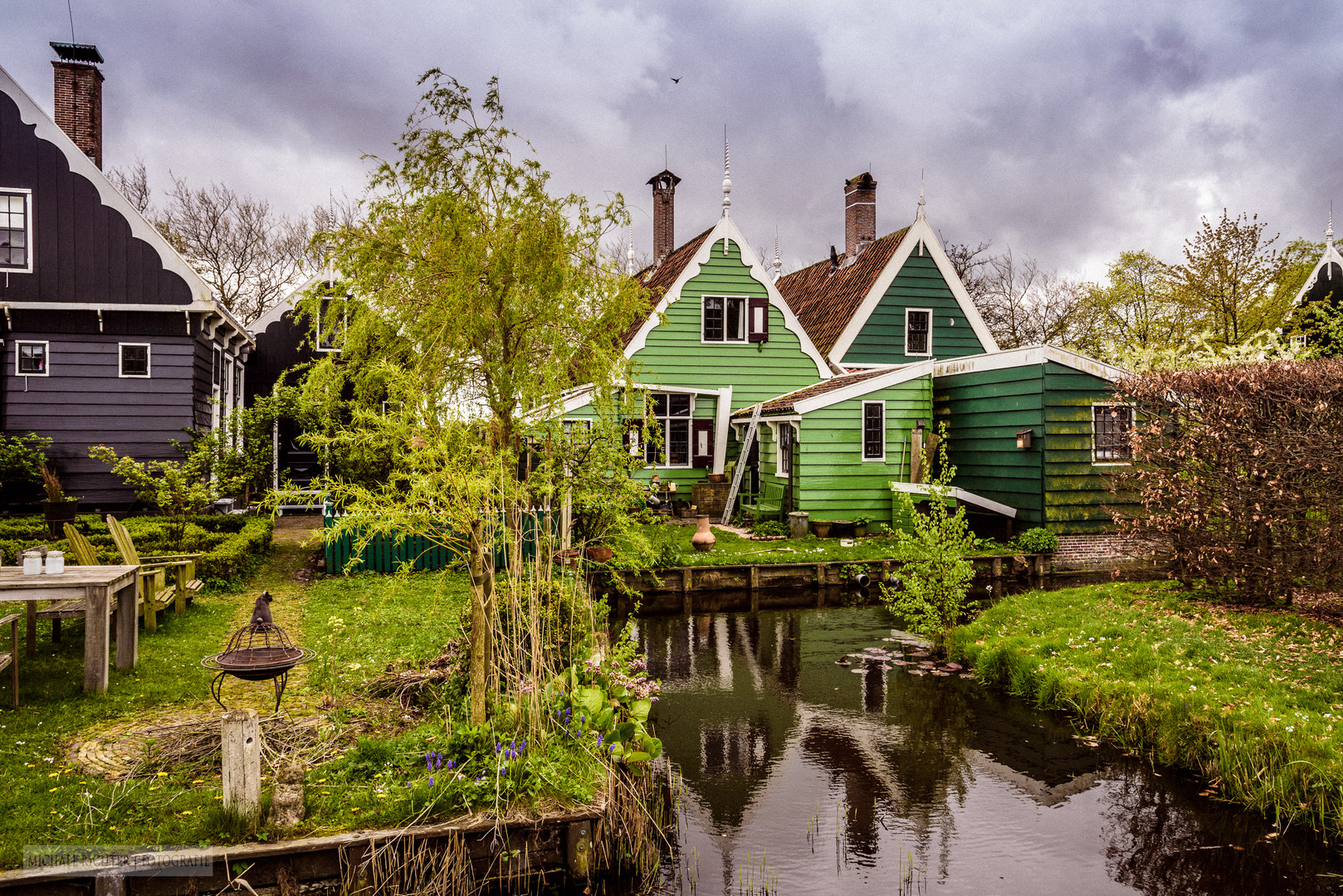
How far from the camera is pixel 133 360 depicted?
53.1 ft

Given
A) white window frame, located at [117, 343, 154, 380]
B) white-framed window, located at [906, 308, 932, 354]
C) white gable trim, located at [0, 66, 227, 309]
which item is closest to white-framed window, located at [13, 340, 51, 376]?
white window frame, located at [117, 343, 154, 380]

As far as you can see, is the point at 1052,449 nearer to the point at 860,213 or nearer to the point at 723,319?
the point at 723,319

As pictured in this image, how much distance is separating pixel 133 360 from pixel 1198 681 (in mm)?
17885

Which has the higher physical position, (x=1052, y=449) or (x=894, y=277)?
(x=894, y=277)

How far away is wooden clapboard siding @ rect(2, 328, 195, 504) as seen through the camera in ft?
51.6

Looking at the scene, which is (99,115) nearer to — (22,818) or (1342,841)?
(22,818)

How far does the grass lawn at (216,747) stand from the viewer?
4781 mm

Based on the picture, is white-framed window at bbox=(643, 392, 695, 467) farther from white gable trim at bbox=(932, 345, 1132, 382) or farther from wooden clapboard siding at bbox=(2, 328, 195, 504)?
wooden clapboard siding at bbox=(2, 328, 195, 504)

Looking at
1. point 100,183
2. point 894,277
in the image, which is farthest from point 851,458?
point 100,183

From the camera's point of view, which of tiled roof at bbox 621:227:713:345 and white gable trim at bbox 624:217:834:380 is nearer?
white gable trim at bbox 624:217:834:380

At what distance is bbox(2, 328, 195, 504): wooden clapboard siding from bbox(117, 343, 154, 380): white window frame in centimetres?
3

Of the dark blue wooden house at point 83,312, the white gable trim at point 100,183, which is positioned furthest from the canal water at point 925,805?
the white gable trim at point 100,183

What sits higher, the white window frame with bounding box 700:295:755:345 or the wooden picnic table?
the white window frame with bounding box 700:295:755:345

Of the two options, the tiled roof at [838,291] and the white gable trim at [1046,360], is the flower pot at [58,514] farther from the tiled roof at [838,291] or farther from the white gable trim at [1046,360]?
the white gable trim at [1046,360]
